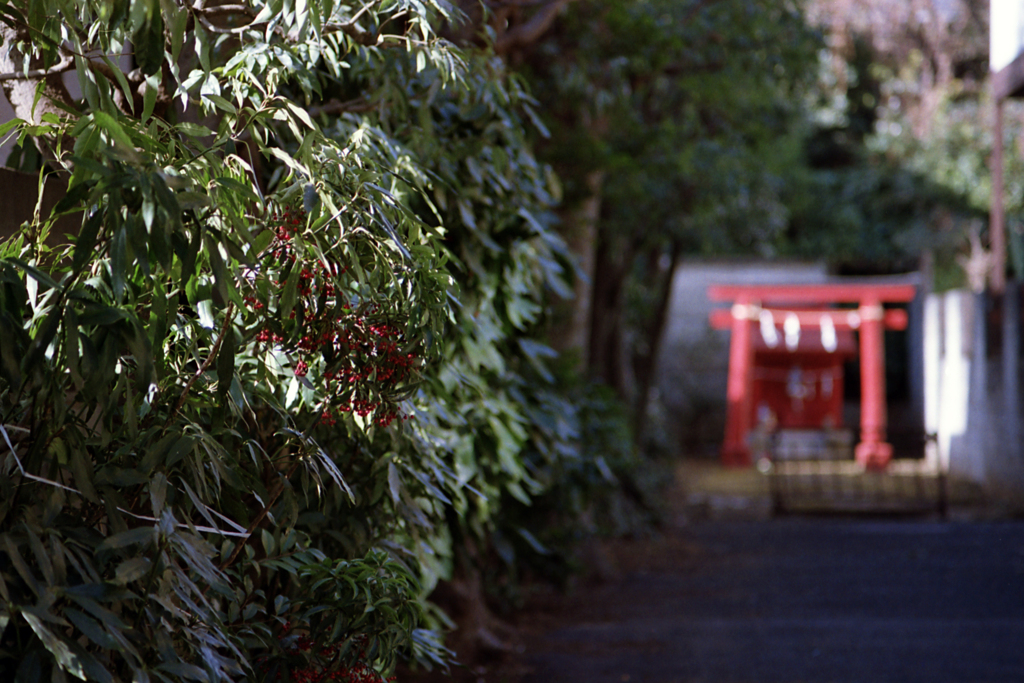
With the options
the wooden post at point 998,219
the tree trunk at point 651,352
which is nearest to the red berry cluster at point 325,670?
the tree trunk at point 651,352

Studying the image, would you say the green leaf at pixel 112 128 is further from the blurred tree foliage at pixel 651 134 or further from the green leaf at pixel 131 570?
the blurred tree foliage at pixel 651 134

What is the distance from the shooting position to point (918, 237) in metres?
17.7

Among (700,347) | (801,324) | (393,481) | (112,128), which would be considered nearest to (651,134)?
(393,481)

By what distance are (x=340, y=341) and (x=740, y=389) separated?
579 inches

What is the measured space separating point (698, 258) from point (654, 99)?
890 centimetres

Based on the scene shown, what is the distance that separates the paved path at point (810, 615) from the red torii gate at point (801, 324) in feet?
→ 23.7

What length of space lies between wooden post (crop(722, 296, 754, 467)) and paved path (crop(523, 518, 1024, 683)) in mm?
7122

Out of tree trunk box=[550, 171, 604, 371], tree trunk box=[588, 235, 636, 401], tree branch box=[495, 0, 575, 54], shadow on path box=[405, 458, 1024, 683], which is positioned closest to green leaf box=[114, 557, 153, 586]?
shadow on path box=[405, 458, 1024, 683]

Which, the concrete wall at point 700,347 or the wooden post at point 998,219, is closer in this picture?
the wooden post at point 998,219

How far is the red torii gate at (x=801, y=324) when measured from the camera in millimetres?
16062

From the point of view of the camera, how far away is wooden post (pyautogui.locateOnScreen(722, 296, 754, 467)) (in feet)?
52.8

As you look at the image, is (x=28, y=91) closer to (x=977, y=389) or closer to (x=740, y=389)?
(x=977, y=389)

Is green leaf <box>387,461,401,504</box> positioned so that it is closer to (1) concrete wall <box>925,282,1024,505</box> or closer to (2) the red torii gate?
(1) concrete wall <box>925,282,1024,505</box>

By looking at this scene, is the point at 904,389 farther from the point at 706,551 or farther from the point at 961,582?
the point at 961,582
